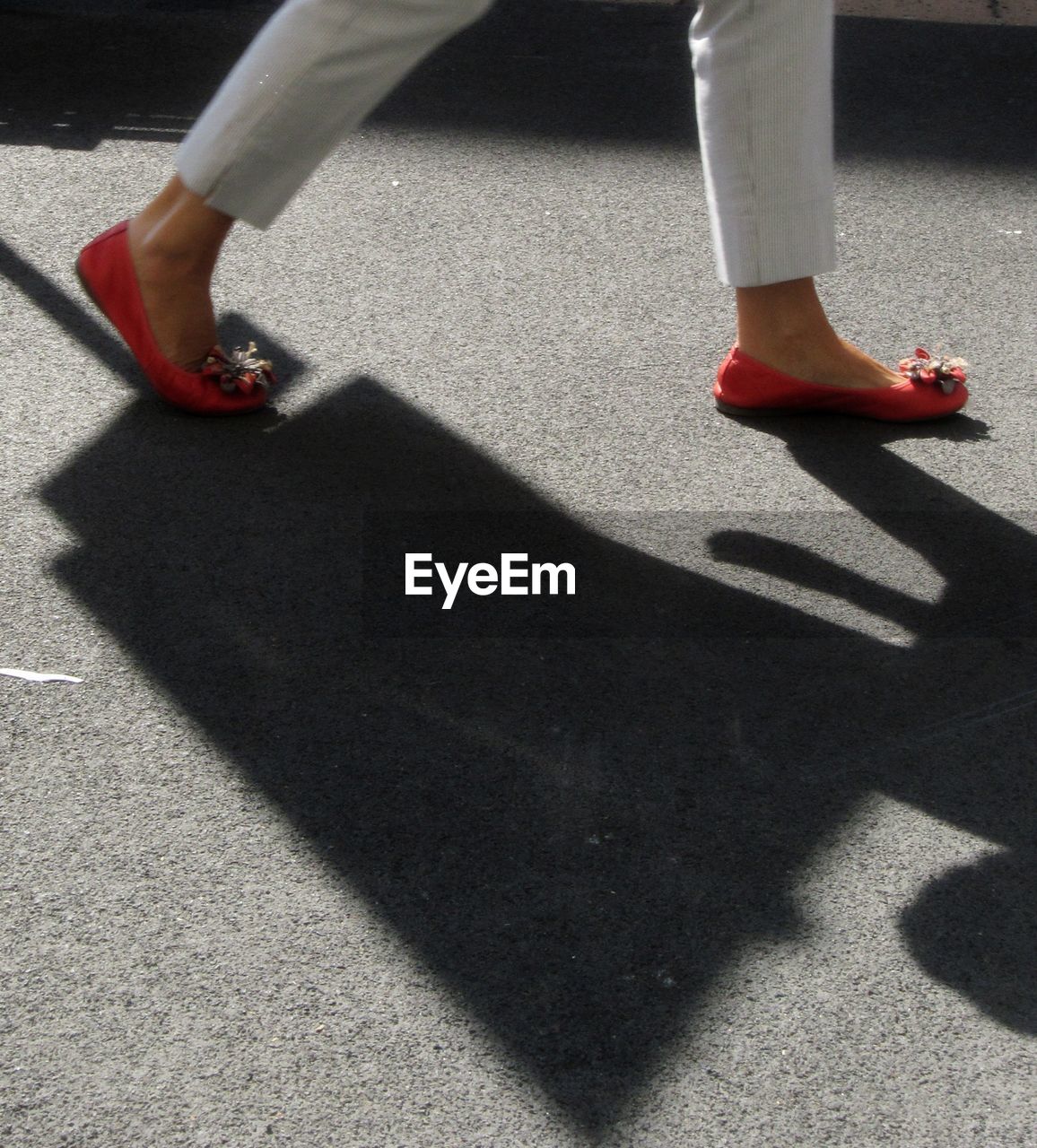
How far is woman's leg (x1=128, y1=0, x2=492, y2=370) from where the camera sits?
6.61ft

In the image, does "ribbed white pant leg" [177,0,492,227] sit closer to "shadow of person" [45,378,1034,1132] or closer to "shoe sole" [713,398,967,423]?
"shadow of person" [45,378,1034,1132]

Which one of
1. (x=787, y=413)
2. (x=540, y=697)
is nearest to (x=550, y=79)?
(x=787, y=413)

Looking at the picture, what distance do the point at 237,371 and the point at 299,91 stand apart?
1.53 ft

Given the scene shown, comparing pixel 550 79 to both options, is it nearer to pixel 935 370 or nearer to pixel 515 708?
pixel 935 370

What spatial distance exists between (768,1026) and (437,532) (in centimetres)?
91

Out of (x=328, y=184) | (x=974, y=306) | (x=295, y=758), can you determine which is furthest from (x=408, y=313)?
(x=295, y=758)

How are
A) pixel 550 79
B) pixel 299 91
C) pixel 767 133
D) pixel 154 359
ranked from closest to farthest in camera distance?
pixel 299 91 → pixel 767 133 → pixel 154 359 → pixel 550 79

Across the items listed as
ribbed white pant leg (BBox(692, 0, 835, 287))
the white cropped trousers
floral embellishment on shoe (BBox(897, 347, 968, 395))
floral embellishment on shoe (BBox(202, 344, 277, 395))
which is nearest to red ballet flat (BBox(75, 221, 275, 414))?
floral embellishment on shoe (BBox(202, 344, 277, 395))

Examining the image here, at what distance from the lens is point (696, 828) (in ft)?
5.21

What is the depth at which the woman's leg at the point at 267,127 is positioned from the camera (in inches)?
79.3

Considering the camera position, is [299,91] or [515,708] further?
[299,91]

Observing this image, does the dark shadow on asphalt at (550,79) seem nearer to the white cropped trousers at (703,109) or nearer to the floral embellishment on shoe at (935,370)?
the floral embellishment on shoe at (935,370)

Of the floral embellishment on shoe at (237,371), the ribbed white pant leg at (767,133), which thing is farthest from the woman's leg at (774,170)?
the floral embellishment on shoe at (237,371)

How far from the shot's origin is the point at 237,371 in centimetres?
236
